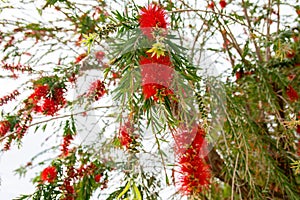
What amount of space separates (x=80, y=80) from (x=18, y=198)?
0.61 meters

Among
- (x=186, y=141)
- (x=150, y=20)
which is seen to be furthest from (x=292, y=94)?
(x=150, y=20)

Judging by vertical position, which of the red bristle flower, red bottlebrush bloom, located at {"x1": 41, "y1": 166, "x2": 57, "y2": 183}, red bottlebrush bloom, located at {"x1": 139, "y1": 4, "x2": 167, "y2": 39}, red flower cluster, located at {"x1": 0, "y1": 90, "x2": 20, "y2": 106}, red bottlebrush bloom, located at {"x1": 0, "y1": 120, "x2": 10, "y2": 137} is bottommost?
the red bristle flower

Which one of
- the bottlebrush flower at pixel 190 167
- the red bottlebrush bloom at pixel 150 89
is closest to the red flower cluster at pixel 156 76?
the red bottlebrush bloom at pixel 150 89

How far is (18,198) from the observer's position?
788 mm

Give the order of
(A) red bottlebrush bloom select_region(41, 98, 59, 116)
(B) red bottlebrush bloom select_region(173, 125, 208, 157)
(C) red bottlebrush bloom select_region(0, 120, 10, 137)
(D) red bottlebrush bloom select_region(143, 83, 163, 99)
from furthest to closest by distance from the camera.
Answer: (C) red bottlebrush bloom select_region(0, 120, 10, 137) → (A) red bottlebrush bloom select_region(41, 98, 59, 116) → (B) red bottlebrush bloom select_region(173, 125, 208, 157) → (D) red bottlebrush bloom select_region(143, 83, 163, 99)

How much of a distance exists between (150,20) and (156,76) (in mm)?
77

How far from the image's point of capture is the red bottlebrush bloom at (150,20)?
0.42m

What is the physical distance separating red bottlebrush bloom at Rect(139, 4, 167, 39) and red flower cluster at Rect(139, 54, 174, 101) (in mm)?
38

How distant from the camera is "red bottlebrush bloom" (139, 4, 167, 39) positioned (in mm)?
415

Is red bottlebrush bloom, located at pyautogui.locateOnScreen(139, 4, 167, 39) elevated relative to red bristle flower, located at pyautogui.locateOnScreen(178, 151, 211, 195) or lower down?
elevated

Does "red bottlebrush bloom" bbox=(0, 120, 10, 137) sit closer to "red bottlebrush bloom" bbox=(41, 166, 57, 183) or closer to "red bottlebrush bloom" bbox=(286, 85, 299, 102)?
"red bottlebrush bloom" bbox=(41, 166, 57, 183)

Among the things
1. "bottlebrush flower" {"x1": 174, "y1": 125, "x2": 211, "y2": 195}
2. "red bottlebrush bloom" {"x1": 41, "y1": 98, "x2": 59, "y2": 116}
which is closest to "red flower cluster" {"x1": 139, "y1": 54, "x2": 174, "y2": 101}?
"bottlebrush flower" {"x1": 174, "y1": 125, "x2": 211, "y2": 195}

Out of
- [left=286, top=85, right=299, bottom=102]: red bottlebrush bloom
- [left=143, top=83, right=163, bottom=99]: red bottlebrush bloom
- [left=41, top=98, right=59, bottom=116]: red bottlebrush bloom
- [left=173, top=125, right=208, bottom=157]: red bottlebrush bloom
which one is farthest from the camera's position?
[left=286, top=85, right=299, bottom=102]: red bottlebrush bloom

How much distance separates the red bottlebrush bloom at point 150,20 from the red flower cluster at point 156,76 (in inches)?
1.5
